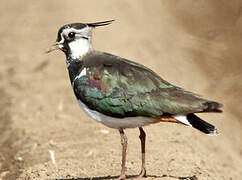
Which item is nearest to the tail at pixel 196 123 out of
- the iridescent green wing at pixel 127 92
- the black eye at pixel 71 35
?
the iridescent green wing at pixel 127 92

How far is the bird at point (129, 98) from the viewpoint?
8836mm

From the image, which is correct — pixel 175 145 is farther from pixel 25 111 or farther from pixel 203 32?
pixel 203 32

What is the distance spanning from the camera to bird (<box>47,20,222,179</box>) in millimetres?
8836

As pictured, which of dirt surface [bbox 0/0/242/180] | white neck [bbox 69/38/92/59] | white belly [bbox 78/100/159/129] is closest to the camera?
white belly [bbox 78/100/159/129]

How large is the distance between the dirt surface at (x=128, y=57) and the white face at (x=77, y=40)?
6.60 feet

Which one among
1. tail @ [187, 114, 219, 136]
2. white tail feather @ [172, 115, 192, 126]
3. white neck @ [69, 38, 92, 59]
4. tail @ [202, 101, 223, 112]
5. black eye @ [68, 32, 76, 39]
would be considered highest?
black eye @ [68, 32, 76, 39]

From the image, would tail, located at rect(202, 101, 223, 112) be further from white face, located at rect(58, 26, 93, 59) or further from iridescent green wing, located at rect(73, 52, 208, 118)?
white face, located at rect(58, 26, 93, 59)

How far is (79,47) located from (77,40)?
117 mm

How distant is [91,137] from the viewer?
13.2m

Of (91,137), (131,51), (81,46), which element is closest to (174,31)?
(131,51)

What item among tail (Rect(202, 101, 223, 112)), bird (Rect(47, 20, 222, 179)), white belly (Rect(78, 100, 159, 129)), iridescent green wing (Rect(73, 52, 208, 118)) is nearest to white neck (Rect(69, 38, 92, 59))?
bird (Rect(47, 20, 222, 179))

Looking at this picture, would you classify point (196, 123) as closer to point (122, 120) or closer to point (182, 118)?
point (182, 118)

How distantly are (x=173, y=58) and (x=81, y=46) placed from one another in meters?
9.72

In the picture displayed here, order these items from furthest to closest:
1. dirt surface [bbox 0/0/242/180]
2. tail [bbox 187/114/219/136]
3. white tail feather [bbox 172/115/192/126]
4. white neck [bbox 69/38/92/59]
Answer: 1. dirt surface [bbox 0/0/242/180]
2. white neck [bbox 69/38/92/59]
3. white tail feather [bbox 172/115/192/126]
4. tail [bbox 187/114/219/136]
